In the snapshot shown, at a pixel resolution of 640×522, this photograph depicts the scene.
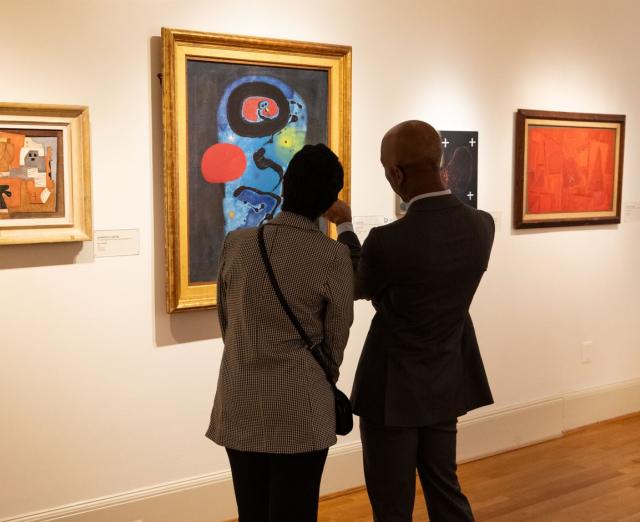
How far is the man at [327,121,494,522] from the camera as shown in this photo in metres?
2.42

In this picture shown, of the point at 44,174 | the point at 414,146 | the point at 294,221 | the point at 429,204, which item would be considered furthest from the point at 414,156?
the point at 44,174

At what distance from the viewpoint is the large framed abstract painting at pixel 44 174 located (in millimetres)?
3053

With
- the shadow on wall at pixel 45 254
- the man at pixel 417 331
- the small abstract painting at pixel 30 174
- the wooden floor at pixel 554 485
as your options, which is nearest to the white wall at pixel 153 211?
the shadow on wall at pixel 45 254

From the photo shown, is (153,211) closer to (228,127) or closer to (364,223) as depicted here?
(228,127)

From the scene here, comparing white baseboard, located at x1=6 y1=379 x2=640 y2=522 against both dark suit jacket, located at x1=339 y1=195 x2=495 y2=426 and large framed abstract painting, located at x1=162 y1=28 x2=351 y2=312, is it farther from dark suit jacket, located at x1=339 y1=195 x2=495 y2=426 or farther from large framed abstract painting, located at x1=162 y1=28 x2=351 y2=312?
dark suit jacket, located at x1=339 y1=195 x2=495 y2=426

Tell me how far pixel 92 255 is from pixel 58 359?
45 cm

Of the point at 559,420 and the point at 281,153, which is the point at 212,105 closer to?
the point at 281,153

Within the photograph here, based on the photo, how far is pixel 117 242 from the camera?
3.35m

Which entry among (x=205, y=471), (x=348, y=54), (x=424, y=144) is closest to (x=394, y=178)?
(x=424, y=144)

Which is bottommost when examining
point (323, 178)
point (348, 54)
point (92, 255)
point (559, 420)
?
point (559, 420)

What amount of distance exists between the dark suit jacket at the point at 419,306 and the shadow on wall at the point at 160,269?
1.20m

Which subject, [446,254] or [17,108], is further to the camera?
[17,108]

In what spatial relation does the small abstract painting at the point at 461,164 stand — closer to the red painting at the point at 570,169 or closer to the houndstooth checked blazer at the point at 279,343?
the red painting at the point at 570,169

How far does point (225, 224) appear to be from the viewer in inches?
141
